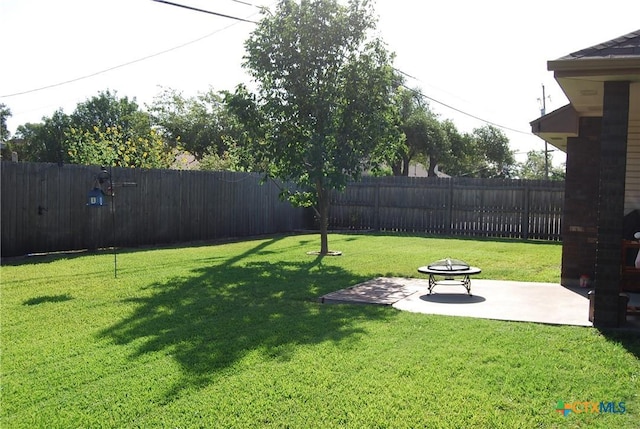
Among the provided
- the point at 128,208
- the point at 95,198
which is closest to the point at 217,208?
the point at 128,208

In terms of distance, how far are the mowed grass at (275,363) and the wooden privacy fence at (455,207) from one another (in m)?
11.3

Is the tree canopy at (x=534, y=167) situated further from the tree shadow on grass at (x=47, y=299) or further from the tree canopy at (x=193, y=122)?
the tree shadow on grass at (x=47, y=299)

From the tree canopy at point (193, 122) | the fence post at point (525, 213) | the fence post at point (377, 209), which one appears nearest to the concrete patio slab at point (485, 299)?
the fence post at point (525, 213)

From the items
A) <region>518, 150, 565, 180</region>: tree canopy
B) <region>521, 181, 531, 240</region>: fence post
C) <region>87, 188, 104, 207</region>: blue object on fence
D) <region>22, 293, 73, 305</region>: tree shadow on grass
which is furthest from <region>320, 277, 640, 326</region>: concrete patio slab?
<region>518, 150, 565, 180</region>: tree canopy

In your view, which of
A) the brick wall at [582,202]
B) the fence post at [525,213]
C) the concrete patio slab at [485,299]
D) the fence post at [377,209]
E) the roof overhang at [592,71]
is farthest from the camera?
the fence post at [377,209]

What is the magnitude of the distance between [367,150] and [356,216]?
29.7ft

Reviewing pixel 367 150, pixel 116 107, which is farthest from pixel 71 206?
pixel 116 107

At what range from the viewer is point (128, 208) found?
1377 cm

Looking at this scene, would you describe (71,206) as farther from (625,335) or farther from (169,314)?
(625,335)

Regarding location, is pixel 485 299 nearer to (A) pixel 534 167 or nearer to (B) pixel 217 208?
(B) pixel 217 208

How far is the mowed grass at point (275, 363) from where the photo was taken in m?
3.78

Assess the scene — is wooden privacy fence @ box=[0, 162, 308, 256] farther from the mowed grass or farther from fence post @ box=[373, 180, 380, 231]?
fence post @ box=[373, 180, 380, 231]

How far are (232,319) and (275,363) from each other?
1.75m

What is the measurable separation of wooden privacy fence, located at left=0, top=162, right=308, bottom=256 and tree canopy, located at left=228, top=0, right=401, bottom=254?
12.2 feet
